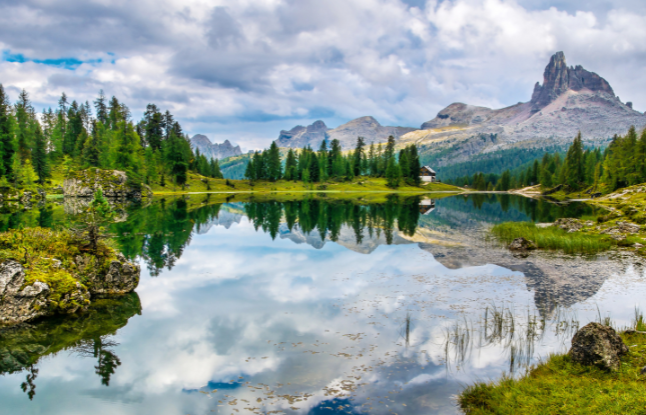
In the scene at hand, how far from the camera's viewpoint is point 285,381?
11531 mm

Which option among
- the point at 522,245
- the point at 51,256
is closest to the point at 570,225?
the point at 522,245

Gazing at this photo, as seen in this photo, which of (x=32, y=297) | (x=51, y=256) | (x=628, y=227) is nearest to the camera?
(x=32, y=297)

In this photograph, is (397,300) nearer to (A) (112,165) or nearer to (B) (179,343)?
(B) (179,343)

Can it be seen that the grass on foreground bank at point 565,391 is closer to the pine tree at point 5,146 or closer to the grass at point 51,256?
the grass at point 51,256

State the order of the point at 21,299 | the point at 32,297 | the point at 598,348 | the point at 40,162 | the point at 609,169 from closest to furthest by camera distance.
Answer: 1. the point at 598,348
2. the point at 21,299
3. the point at 32,297
4. the point at 40,162
5. the point at 609,169

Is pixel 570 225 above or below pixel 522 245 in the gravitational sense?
above

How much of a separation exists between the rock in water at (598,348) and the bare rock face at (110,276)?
2238cm

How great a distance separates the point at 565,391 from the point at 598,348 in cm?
249

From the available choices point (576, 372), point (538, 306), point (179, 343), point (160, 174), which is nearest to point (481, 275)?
point (538, 306)

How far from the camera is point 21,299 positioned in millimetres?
16234

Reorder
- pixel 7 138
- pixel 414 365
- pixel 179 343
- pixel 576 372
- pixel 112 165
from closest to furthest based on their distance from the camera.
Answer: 1. pixel 576 372
2. pixel 414 365
3. pixel 179 343
4. pixel 7 138
5. pixel 112 165

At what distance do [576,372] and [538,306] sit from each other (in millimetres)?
8024

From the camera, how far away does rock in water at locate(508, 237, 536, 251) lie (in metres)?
34.3

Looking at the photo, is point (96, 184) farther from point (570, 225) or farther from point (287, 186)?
point (570, 225)
